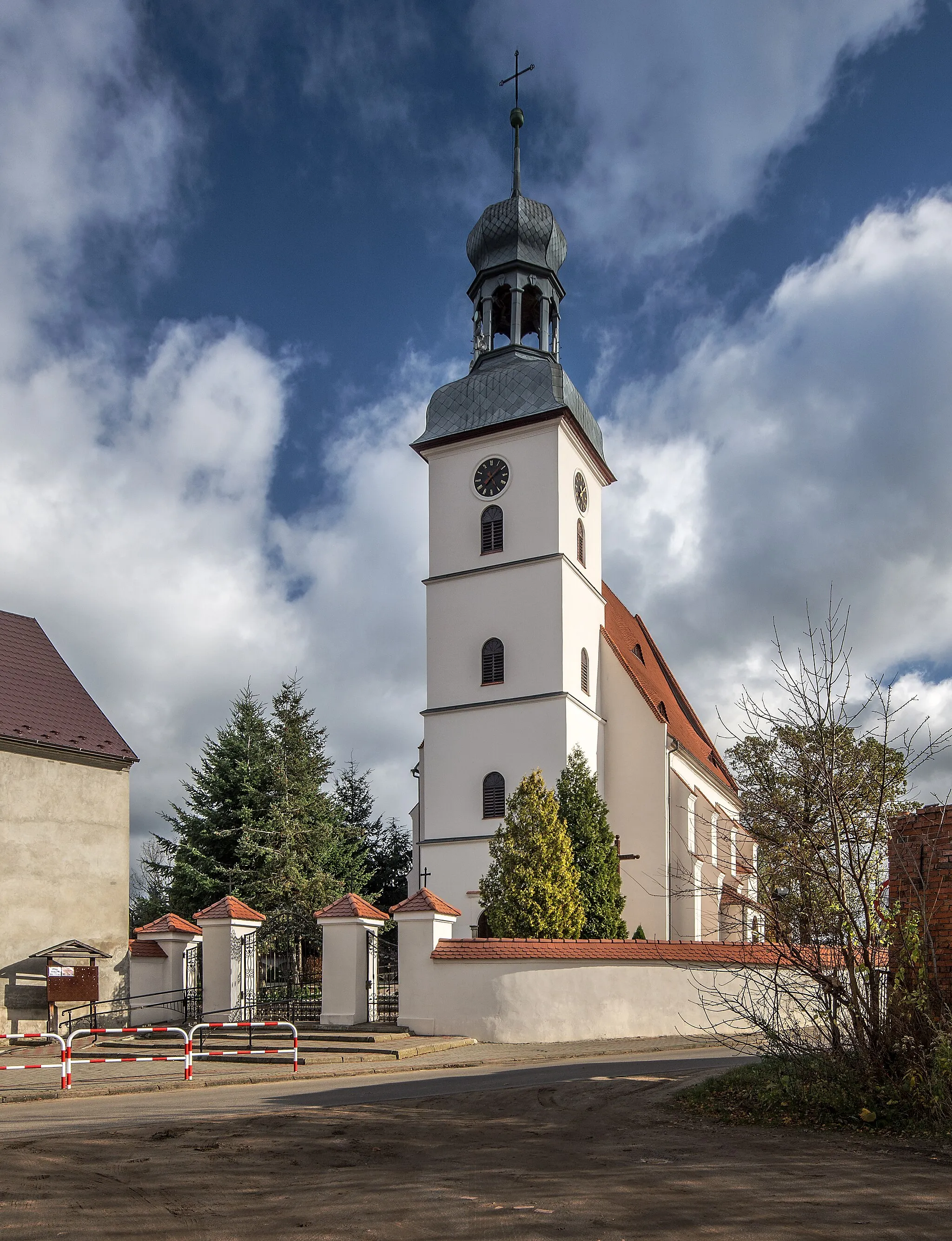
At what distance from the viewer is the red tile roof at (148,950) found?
63.9 feet

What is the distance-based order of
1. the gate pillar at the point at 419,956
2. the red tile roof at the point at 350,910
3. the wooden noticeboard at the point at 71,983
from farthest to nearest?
1. the wooden noticeboard at the point at 71,983
2. the red tile roof at the point at 350,910
3. the gate pillar at the point at 419,956

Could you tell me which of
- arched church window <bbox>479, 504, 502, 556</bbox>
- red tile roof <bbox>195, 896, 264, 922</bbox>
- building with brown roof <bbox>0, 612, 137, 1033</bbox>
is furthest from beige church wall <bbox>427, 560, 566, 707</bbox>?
red tile roof <bbox>195, 896, 264, 922</bbox>

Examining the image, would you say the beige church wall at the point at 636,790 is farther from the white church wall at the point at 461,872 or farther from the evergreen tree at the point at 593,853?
the white church wall at the point at 461,872

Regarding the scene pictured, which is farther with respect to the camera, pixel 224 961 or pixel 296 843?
pixel 296 843

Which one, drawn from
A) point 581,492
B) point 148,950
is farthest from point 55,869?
point 581,492

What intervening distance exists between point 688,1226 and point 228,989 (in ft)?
47.3

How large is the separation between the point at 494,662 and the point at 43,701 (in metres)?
10.7

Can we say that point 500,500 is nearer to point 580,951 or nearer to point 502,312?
point 502,312

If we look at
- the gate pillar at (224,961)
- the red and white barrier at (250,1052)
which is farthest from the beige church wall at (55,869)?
the red and white barrier at (250,1052)

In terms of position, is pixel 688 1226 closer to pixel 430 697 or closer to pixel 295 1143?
pixel 295 1143

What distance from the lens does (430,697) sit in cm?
2745

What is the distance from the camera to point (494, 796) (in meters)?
25.9

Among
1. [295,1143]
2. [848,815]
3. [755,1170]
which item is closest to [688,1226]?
[755,1170]

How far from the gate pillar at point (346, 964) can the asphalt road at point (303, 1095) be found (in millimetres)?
3915
